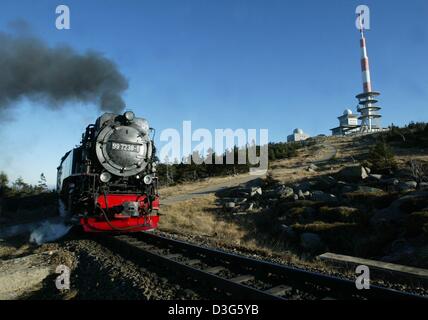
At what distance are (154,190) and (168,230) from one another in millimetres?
2442

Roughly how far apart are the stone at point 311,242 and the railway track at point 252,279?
6691mm

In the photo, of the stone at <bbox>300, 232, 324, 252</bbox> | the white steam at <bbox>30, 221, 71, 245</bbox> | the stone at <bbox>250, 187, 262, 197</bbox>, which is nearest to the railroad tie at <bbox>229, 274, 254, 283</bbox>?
the white steam at <bbox>30, 221, 71, 245</bbox>

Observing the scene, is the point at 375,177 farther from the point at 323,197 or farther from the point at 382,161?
the point at 323,197

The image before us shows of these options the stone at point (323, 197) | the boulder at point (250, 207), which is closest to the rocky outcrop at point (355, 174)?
the stone at point (323, 197)

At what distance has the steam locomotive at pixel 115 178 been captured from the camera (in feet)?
35.1

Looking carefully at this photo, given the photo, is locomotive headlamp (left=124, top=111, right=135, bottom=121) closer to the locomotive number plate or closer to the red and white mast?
the locomotive number plate

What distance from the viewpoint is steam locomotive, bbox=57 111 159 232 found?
1069 centimetres

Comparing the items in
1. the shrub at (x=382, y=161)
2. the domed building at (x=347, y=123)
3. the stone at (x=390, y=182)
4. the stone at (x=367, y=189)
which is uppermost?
the domed building at (x=347, y=123)

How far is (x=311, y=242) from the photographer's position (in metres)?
14.2

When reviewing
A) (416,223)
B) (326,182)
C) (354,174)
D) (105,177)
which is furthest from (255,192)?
(105,177)

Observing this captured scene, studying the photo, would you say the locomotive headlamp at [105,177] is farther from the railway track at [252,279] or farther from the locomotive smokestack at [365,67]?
the locomotive smokestack at [365,67]

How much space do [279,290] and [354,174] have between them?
1917cm

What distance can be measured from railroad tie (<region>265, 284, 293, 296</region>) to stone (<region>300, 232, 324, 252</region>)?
871cm

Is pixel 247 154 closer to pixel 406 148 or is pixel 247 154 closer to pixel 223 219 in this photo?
pixel 406 148
